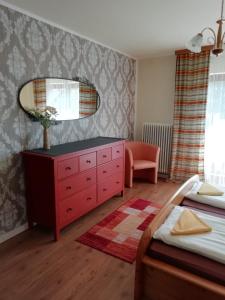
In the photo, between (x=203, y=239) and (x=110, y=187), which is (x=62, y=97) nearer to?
(x=110, y=187)

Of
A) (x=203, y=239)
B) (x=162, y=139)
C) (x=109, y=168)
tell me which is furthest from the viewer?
(x=162, y=139)

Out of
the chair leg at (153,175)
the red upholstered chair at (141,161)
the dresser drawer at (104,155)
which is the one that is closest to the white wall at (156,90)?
the red upholstered chair at (141,161)

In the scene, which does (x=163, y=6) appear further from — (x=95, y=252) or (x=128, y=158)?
(x=95, y=252)

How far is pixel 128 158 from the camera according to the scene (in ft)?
12.7

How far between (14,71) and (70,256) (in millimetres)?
2022

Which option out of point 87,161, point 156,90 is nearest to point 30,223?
point 87,161

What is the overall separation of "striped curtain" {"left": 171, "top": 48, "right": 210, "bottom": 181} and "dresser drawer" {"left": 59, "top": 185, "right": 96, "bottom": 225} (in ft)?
6.86

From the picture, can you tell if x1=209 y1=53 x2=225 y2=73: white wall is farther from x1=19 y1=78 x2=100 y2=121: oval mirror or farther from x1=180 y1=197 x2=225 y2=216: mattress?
x1=180 y1=197 x2=225 y2=216: mattress

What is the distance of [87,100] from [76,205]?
1.61 meters

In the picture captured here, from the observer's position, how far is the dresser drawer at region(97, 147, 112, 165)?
2.95 meters

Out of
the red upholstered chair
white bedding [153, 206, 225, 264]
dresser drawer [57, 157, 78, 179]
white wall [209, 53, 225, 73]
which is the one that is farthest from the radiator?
white bedding [153, 206, 225, 264]

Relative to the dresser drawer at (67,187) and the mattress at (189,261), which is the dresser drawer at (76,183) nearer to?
the dresser drawer at (67,187)

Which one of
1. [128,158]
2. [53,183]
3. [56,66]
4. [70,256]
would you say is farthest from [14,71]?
[128,158]

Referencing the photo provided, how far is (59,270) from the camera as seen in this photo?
1995 millimetres
